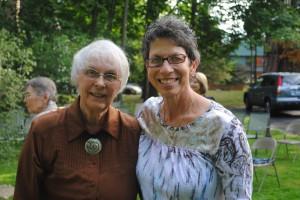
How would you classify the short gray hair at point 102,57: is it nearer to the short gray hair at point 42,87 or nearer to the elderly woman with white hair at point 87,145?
the elderly woman with white hair at point 87,145

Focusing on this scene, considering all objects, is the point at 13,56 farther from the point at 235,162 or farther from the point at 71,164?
the point at 235,162

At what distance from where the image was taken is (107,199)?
2.54 metres

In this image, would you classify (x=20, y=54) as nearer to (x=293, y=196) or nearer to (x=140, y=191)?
(x=293, y=196)

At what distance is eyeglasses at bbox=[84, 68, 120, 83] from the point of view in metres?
2.61

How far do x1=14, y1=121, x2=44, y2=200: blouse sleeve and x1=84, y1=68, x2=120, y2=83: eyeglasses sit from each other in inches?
16.6

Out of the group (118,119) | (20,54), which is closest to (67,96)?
(20,54)

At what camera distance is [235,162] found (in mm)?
2346

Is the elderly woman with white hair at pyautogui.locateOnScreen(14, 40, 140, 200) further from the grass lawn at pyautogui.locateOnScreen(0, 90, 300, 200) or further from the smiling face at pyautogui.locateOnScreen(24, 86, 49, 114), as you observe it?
the grass lawn at pyautogui.locateOnScreen(0, 90, 300, 200)

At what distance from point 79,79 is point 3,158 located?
7.88m

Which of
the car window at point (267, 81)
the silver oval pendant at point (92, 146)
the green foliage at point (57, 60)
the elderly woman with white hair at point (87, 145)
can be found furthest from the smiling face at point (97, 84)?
the car window at point (267, 81)

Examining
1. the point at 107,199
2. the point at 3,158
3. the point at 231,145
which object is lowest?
the point at 3,158

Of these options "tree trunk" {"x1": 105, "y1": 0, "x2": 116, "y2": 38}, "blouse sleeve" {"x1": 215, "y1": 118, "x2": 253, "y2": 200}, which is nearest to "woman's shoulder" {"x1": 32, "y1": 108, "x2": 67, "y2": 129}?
"blouse sleeve" {"x1": 215, "y1": 118, "x2": 253, "y2": 200}

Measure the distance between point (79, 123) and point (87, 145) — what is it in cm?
12

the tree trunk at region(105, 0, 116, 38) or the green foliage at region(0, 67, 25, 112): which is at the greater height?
the tree trunk at region(105, 0, 116, 38)
